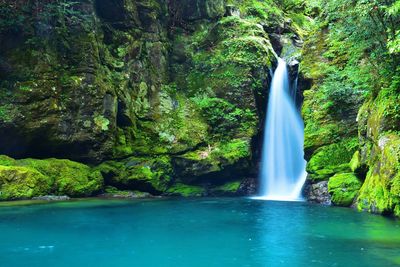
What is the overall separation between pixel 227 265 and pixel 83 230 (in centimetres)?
435

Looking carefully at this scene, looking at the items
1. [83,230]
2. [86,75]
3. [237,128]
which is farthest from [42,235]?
[237,128]

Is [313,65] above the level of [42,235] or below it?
above

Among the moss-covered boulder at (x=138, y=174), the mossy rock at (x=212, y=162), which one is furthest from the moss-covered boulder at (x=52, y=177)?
the mossy rock at (x=212, y=162)

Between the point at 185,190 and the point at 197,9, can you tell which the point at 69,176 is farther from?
the point at 197,9

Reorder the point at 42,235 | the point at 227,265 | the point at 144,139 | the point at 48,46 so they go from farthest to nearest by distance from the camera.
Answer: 1. the point at 144,139
2. the point at 48,46
3. the point at 42,235
4. the point at 227,265

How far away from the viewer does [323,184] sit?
15984mm

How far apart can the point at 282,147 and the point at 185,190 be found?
561cm

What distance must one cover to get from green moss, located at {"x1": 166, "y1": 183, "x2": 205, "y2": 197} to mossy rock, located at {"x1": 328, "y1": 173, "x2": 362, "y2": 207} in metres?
6.78

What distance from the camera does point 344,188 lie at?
560 inches

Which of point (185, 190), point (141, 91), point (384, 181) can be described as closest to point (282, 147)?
point (185, 190)

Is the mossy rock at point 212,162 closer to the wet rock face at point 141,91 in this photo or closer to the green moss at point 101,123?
the wet rock face at point 141,91

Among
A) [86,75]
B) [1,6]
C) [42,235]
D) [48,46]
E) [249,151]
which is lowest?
[42,235]

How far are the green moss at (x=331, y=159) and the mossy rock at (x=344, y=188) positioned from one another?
47.4 inches

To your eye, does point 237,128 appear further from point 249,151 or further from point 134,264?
point 134,264
